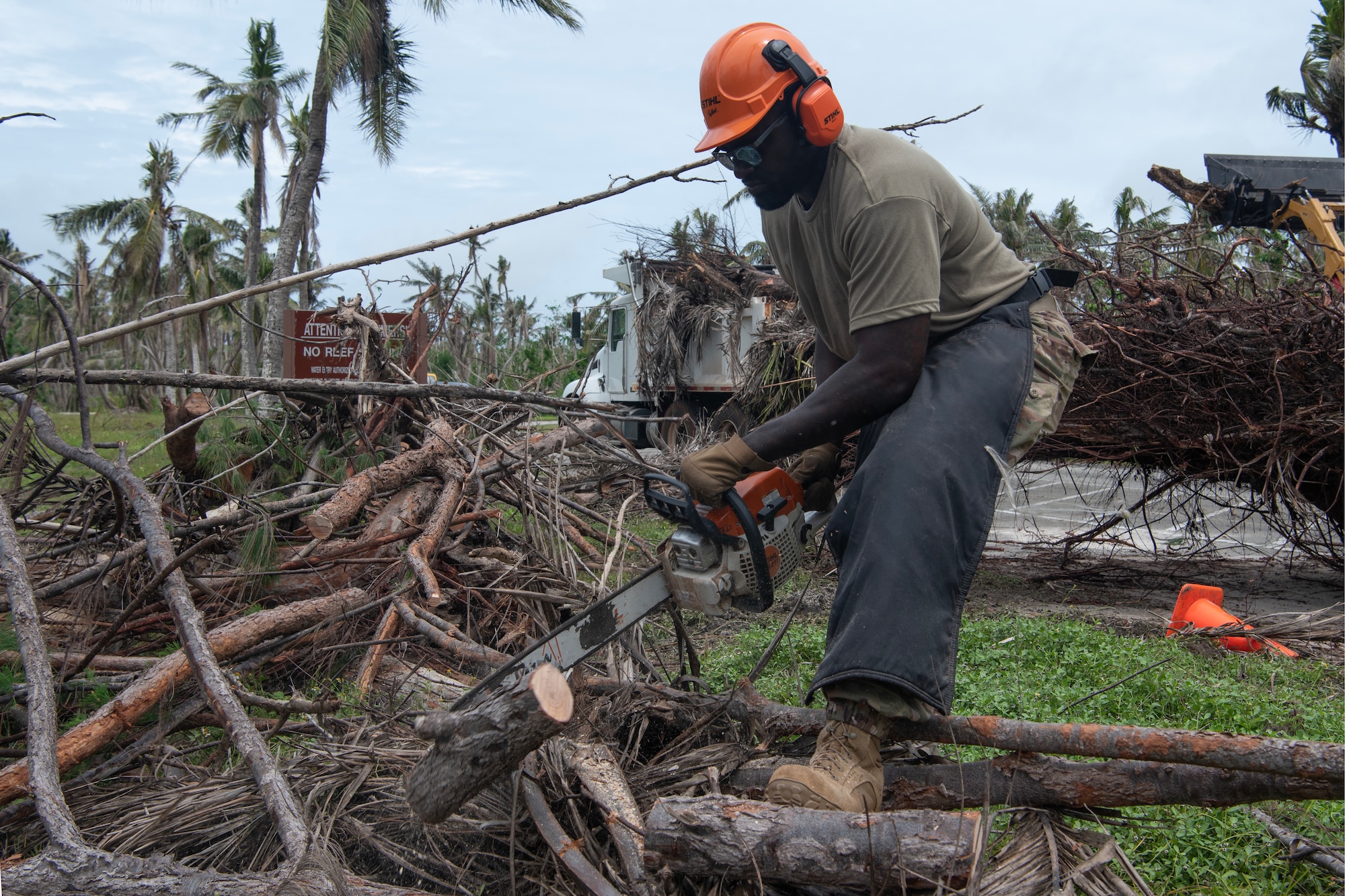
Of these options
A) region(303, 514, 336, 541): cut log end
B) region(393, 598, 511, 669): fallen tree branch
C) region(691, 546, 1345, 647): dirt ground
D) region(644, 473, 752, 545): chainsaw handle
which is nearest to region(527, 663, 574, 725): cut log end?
region(644, 473, 752, 545): chainsaw handle

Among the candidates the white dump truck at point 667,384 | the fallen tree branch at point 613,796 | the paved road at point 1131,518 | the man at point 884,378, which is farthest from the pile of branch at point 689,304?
the fallen tree branch at point 613,796

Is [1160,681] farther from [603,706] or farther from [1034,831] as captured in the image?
[603,706]

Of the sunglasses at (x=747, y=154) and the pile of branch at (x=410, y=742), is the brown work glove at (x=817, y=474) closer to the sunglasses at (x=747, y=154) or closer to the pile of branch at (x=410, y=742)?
the pile of branch at (x=410, y=742)

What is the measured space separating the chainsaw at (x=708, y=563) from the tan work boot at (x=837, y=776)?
1.65 feet

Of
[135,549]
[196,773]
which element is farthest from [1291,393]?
[135,549]

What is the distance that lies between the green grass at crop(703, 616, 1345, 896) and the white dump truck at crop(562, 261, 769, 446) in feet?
13.2

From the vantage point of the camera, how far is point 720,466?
2191 mm

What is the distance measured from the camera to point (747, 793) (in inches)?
81.9

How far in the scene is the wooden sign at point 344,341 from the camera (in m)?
5.05

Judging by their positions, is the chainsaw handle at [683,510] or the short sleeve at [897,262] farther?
the chainsaw handle at [683,510]

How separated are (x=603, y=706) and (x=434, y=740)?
69cm

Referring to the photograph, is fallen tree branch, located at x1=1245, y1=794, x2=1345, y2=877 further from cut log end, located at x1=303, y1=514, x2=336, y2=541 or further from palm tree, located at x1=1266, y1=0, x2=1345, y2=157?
palm tree, located at x1=1266, y1=0, x2=1345, y2=157

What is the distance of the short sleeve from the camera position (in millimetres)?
1998

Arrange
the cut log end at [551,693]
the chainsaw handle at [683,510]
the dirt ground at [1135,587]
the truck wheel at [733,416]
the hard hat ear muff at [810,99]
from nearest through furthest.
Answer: the cut log end at [551,693]
the hard hat ear muff at [810,99]
the chainsaw handle at [683,510]
the dirt ground at [1135,587]
the truck wheel at [733,416]
